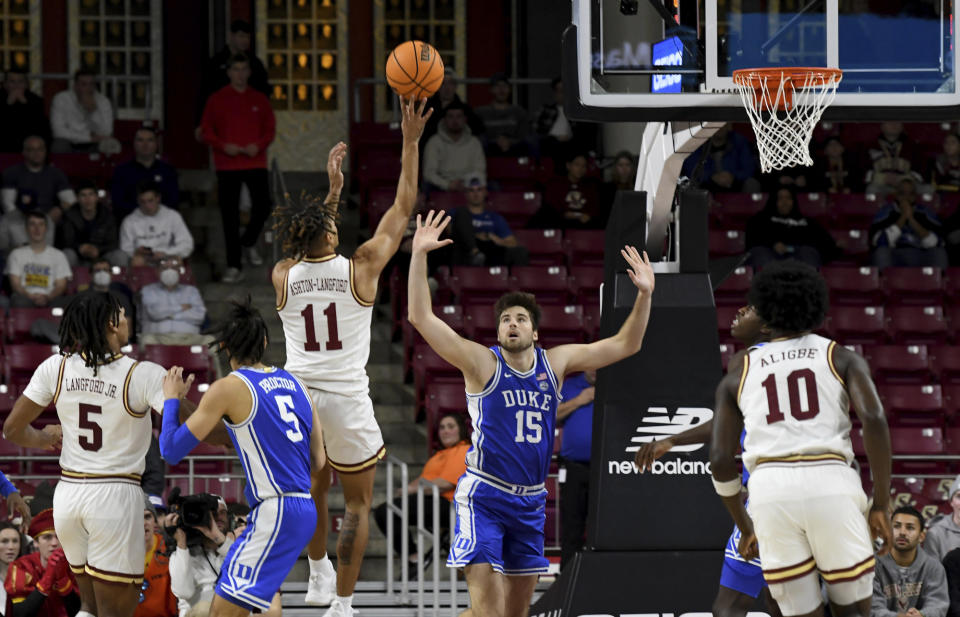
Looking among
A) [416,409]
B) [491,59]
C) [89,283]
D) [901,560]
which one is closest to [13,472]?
[89,283]

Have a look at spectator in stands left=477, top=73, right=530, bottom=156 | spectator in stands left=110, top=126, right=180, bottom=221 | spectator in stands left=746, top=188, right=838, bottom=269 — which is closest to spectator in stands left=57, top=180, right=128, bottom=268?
spectator in stands left=110, top=126, right=180, bottom=221

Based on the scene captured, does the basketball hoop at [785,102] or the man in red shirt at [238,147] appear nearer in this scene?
the basketball hoop at [785,102]

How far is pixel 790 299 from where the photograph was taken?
6477mm

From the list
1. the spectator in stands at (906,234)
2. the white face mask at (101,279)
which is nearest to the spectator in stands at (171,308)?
the white face mask at (101,279)

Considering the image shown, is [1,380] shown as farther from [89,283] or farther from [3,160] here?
[3,160]

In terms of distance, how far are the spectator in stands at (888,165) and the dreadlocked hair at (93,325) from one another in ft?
34.2

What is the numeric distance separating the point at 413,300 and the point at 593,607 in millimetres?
2366

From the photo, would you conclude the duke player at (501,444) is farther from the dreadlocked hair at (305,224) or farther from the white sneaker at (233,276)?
the white sneaker at (233,276)

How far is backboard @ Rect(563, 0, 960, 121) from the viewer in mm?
8438

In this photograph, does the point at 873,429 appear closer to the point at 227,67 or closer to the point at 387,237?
the point at 387,237

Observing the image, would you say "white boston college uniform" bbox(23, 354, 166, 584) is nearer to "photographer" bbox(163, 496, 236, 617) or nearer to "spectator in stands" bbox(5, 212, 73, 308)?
"photographer" bbox(163, 496, 236, 617)

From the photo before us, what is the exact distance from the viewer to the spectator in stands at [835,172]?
1639 centimetres

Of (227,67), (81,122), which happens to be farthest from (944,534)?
(81,122)

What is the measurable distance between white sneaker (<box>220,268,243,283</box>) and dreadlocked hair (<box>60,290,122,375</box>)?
753 cm
